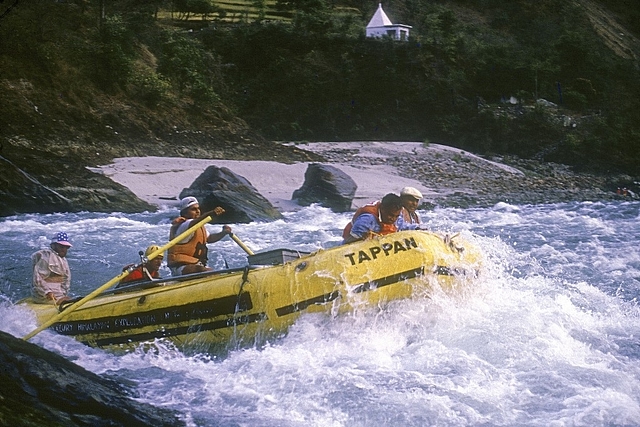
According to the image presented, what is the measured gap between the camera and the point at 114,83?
2730 cm

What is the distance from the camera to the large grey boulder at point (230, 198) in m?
16.3

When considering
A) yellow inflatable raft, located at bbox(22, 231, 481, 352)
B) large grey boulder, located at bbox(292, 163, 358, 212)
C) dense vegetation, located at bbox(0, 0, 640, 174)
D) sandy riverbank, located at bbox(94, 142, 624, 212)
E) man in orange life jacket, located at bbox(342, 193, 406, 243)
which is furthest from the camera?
dense vegetation, located at bbox(0, 0, 640, 174)

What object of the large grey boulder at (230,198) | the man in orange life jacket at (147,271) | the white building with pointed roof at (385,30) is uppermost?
the white building with pointed roof at (385,30)

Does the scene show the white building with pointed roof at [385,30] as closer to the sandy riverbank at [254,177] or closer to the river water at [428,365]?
the sandy riverbank at [254,177]

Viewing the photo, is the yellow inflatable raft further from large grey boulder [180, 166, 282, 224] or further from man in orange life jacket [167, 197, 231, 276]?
large grey boulder [180, 166, 282, 224]

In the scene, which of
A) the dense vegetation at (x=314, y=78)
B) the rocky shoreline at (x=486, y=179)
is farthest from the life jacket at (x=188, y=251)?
the dense vegetation at (x=314, y=78)

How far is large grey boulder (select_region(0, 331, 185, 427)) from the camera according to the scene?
15.1 ft

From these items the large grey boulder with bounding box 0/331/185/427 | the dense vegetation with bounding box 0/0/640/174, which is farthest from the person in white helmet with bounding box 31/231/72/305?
the dense vegetation with bounding box 0/0/640/174

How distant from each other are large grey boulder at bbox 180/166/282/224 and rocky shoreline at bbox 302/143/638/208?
16.3ft

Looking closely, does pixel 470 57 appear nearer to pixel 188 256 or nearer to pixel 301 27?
pixel 301 27

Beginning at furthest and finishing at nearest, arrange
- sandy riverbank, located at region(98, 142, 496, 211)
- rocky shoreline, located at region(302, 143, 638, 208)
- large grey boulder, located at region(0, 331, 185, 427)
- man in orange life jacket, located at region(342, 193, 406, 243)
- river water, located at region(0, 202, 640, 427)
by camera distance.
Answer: rocky shoreline, located at region(302, 143, 638, 208)
sandy riverbank, located at region(98, 142, 496, 211)
man in orange life jacket, located at region(342, 193, 406, 243)
river water, located at region(0, 202, 640, 427)
large grey boulder, located at region(0, 331, 185, 427)

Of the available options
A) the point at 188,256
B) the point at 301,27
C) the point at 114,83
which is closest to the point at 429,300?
the point at 188,256

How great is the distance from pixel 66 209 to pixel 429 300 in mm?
11261

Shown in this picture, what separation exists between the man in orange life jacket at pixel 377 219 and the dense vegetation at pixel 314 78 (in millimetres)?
18008
